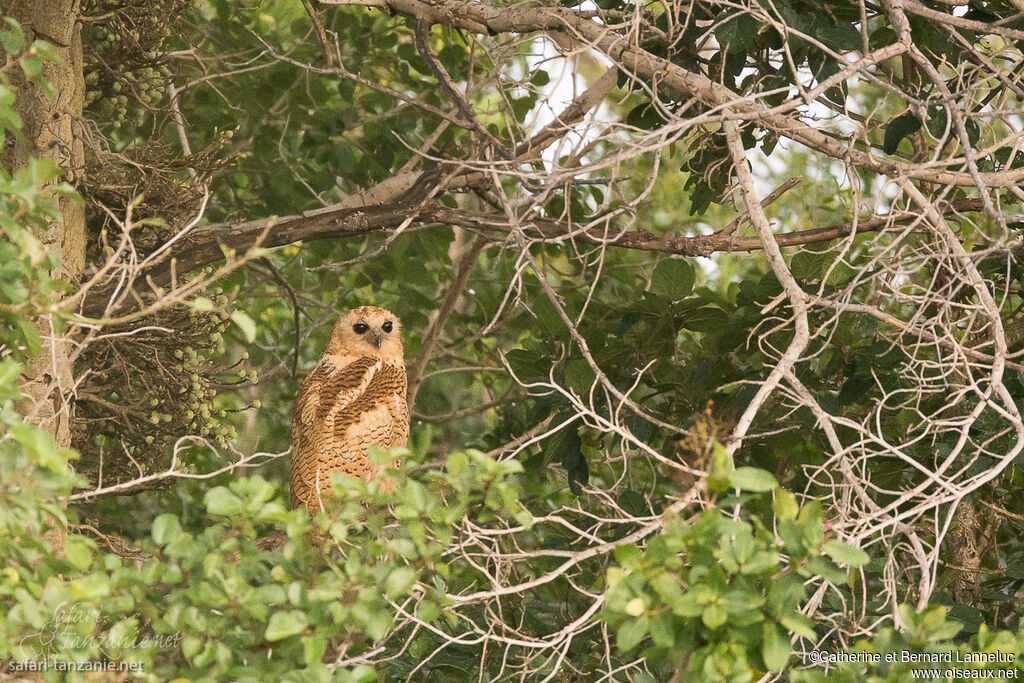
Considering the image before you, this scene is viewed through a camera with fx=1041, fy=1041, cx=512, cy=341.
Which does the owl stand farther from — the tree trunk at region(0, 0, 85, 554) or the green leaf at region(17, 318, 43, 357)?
the green leaf at region(17, 318, 43, 357)

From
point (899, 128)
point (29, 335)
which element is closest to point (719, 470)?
point (29, 335)

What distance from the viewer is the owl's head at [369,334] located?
13.4 feet

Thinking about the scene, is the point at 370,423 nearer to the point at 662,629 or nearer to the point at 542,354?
the point at 542,354

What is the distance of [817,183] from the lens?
5133 millimetres

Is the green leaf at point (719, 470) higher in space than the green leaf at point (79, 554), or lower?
higher

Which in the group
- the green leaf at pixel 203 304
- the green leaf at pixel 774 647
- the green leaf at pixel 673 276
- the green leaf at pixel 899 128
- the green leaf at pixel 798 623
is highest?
the green leaf at pixel 203 304

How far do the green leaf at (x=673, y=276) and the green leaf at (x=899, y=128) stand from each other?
749 millimetres

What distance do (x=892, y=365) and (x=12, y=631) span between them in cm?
248

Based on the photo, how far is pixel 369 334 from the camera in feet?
13.4

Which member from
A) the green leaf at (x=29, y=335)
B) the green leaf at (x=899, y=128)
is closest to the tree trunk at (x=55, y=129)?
the green leaf at (x=29, y=335)

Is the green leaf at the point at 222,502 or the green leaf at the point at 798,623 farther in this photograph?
the green leaf at the point at 222,502

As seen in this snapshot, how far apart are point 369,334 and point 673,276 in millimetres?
1298

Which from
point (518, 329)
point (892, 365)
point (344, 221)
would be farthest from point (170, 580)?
point (518, 329)

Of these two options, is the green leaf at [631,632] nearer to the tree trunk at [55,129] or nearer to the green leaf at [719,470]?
the green leaf at [719,470]
